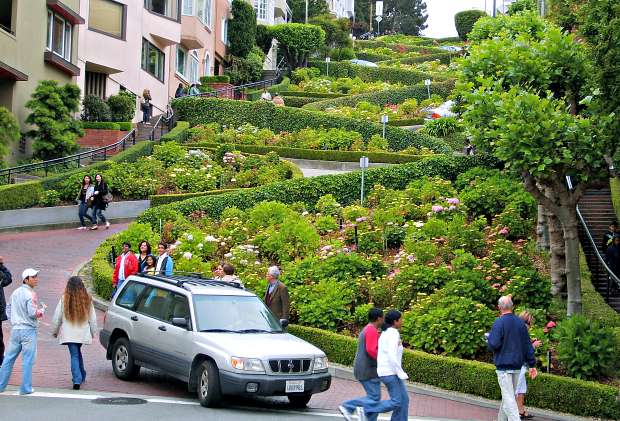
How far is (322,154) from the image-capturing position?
34781mm

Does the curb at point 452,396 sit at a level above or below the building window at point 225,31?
below

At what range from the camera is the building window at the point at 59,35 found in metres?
34.4

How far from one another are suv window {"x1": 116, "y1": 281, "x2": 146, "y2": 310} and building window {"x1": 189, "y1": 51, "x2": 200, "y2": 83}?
41694 millimetres

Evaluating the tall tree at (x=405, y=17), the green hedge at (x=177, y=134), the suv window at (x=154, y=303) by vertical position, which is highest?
the tall tree at (x=405, y=17)

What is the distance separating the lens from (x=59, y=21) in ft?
116

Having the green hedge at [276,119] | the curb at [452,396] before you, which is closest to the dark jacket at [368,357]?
the curb at [452,396]

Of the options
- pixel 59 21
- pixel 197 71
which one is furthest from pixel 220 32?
pixel 59 21

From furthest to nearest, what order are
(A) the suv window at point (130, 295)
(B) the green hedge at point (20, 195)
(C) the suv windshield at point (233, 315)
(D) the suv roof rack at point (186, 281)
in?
(B) the green hedge at point (20, 195)
(A) the suv window at point (130, 295)
(D) the suv roof rack at point (186, 281)
(C) the suv windshield at point (233, 315)

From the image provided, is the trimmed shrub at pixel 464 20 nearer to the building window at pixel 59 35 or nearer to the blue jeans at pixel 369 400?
the building window at pixel 59 35

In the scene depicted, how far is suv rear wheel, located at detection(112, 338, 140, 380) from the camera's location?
13.3 metres

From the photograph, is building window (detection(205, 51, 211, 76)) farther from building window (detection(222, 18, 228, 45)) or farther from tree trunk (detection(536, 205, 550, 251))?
tree trunk (detection(536, 205, 550, 251))

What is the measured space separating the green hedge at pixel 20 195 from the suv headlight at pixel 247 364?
1671cm

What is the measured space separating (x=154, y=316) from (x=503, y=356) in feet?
15.5

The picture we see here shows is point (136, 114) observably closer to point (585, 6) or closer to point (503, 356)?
point (585, 6)
